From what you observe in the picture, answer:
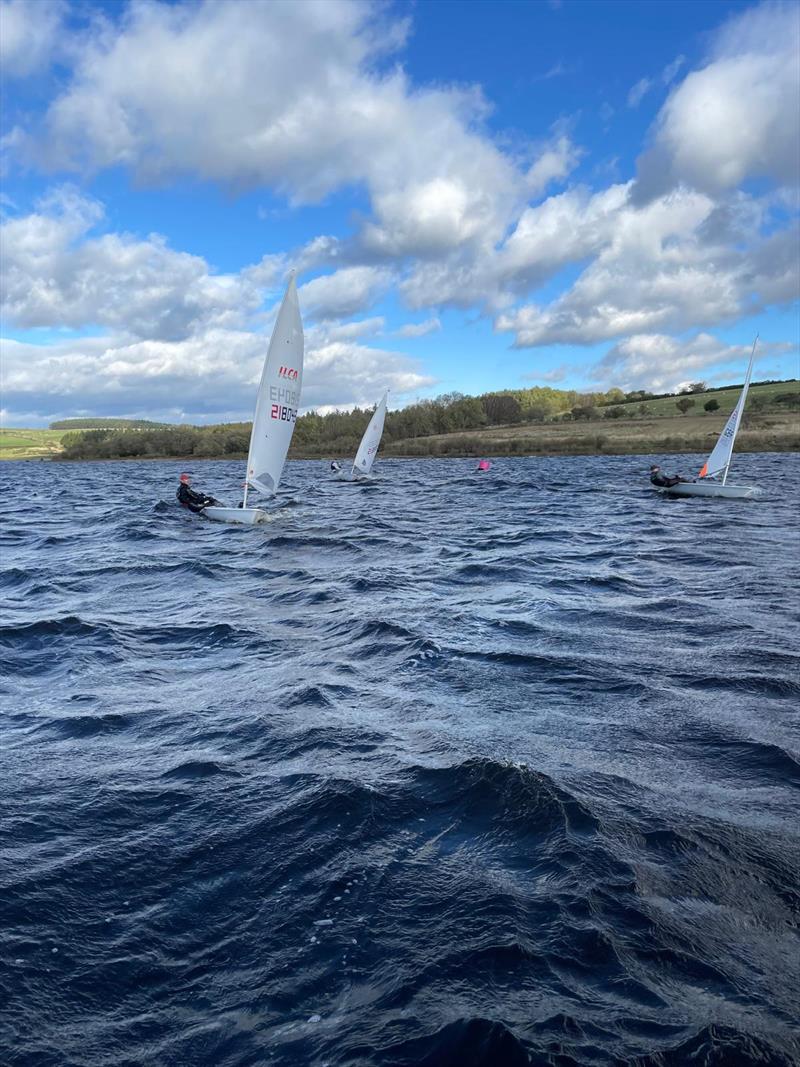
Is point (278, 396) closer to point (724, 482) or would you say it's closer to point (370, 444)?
point (724, 482)

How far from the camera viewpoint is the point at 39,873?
5094 mm

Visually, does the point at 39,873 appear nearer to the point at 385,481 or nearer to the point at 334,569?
the point at 334,569

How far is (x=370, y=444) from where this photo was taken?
52906mm

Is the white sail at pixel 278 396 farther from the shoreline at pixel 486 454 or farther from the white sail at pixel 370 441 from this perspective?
the shoreline at pixel 486 454

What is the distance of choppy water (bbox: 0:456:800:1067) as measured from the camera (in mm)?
3727

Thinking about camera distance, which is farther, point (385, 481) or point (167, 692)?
point (385, 481)

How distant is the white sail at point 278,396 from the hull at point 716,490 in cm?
1809

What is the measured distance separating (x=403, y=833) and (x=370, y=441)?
47.9 m

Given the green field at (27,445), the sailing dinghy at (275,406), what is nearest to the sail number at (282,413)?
the sailing dinghy at (275,406)

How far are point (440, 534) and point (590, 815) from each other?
1944cm

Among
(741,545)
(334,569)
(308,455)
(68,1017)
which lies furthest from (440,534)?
(308,455)

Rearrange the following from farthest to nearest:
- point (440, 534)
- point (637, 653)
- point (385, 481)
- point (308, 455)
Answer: point (308, 455) < point (385, 481) < point (440, 534) < point (637, 653)


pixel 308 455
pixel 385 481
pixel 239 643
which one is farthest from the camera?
pixel 308 455

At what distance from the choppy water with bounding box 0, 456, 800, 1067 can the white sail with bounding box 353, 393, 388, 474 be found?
3727 centimetres
